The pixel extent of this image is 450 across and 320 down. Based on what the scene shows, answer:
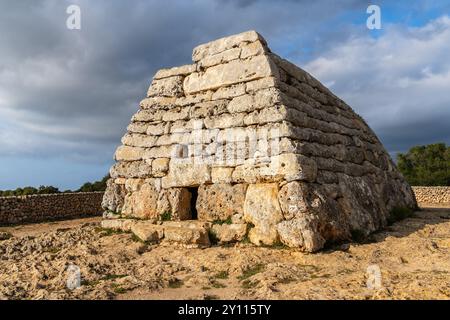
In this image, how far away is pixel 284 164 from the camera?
6500 millimetres

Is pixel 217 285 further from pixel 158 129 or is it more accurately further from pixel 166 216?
pixel 158 129

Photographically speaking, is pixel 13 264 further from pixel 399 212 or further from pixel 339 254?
pixel 399 212

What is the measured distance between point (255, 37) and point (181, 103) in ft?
7.00

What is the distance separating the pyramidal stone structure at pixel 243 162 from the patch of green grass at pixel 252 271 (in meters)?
0.77

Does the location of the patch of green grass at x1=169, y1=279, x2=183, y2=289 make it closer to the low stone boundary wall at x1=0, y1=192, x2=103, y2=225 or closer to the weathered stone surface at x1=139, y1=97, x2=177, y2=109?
the weathered stone surface at x1=139, y1=97, x2=177, y2=109

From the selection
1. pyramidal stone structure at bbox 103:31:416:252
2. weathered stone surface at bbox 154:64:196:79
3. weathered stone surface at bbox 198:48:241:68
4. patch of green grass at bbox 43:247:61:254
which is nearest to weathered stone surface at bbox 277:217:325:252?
A: pyramidal stone structure at bbox 103:31:416:252

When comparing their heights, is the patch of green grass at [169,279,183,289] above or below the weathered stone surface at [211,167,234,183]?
below

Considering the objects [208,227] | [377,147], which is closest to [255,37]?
[208,227]

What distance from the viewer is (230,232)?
267 inches

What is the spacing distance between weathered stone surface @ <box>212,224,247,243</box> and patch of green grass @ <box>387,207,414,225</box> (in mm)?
3830

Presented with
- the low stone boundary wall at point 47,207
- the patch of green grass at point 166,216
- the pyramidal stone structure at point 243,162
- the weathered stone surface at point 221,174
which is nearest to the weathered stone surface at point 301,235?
the pyramidal stone structure at point 243,162

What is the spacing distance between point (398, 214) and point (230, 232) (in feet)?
15.7

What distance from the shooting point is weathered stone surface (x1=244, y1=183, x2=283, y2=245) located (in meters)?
6.33

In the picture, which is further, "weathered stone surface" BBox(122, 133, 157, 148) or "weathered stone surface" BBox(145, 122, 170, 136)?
"weathered stone surface" BBox(122, 133, 157, 148)
